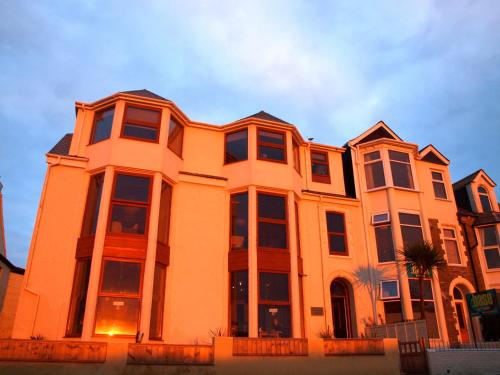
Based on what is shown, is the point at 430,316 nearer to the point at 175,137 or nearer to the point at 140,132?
the point at 175,137

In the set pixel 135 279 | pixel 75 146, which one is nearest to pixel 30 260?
pixel 135 279

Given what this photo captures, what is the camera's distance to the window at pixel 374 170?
20.2 meters

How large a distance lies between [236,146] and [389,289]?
9.02 m

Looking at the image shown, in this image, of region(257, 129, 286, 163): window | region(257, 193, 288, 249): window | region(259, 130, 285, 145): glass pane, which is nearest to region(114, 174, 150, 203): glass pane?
region(257, 193, 288, 249): window

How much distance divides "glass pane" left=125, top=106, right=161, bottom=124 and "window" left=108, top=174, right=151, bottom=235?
8.22 feet

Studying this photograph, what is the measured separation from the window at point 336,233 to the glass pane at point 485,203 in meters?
8.67

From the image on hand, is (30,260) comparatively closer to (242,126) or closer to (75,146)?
(75,146)

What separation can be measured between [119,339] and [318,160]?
1209 centimetres

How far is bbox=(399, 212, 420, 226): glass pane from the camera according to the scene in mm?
19344

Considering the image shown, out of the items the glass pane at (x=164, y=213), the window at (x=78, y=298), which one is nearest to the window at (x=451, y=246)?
the glass pane at (x=164, y=213)

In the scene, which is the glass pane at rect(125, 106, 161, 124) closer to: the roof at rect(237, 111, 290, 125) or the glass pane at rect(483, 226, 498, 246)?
the roof at rect(237, 111, 290, 125)

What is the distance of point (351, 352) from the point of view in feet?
39.4

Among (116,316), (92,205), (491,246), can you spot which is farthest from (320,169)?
(116,316)

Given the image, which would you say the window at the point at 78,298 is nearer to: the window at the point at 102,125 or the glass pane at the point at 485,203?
the window at the point at 102,125
